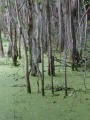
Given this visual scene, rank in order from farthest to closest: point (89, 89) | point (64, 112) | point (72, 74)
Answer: point (72, 74)
point (89, 89)
point (64, 112)

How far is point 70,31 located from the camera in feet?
27.8

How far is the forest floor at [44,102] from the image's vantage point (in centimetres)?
447

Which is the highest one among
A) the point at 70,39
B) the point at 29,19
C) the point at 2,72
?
the point at 29,19

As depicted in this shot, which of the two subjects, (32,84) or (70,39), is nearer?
(32,84)

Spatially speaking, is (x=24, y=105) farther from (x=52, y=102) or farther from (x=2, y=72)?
(x=2, y=72)

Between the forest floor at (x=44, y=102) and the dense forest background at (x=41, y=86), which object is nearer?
the forest floor at (x=44, y=102)

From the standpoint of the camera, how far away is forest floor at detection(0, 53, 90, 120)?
4473 millimetres

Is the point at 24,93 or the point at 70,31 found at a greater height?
the point at 70,31

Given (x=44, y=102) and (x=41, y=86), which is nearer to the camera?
(x=44, y=102)

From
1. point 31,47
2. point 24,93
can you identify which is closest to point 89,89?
point 24,93

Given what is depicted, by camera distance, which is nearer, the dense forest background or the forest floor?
the forest floor

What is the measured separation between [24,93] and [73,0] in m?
5.92

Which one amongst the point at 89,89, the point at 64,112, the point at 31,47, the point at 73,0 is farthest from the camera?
the point at 73,0

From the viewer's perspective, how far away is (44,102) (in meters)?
5.15
